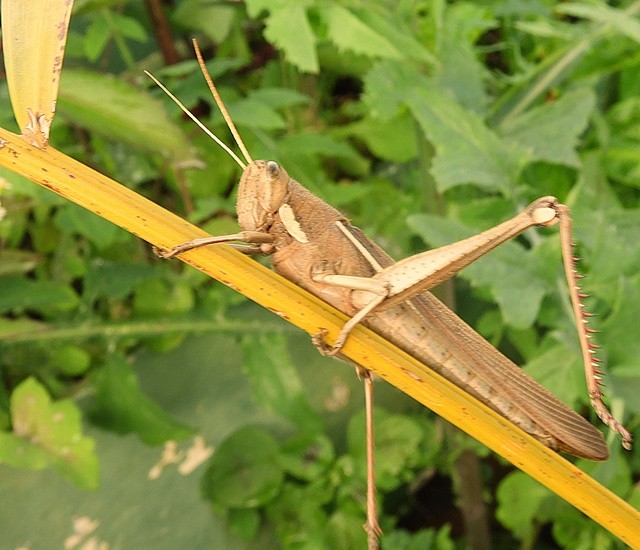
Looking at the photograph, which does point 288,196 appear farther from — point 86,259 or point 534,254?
point 86,259

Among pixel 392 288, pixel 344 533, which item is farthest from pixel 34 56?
pixel 344 533

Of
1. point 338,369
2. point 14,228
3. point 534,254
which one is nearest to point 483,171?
point 534,254

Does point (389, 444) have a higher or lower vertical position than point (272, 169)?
lower

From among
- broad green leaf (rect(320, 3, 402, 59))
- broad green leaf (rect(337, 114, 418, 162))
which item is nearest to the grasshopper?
broad green leaf (rect(320, 3, 402, 59))

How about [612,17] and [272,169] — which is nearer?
[272,169]

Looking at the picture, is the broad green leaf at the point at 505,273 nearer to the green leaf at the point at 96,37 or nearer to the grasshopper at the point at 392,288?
the grasshopper at the point at 392,288

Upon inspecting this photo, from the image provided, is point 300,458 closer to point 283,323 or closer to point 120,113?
point 283,323
